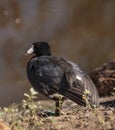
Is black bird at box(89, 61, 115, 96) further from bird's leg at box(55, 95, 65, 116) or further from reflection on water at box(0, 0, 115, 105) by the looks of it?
bird's leg at box(55, 95, 65, 116)

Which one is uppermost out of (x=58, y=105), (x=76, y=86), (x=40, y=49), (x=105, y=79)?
(x=105, y=79)

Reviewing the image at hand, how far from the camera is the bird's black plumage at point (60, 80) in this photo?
6.43 meters

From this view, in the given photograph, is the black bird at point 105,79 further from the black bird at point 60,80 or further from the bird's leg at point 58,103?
the bird's leg at point 58,103

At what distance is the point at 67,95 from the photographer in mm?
6422

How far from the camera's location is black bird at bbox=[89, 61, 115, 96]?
29.6ft

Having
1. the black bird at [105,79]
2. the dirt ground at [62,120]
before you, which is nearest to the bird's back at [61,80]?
the dirt ground at [62,120]

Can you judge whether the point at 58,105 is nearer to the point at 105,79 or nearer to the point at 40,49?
the point at 40,49

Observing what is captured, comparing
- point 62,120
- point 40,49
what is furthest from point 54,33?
point 62,120

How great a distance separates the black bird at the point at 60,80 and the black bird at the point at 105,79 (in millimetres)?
2308

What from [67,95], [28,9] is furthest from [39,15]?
[67,95]

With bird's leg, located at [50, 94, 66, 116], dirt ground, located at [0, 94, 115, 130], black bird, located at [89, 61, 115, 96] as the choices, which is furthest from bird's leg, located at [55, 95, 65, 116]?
black bird, located at [89, 61, 115, 96]

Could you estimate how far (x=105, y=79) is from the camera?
9.10 metres

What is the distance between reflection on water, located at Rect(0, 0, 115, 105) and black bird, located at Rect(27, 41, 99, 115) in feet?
11.8

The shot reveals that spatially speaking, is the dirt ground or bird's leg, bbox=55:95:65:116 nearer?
the dirt ground
